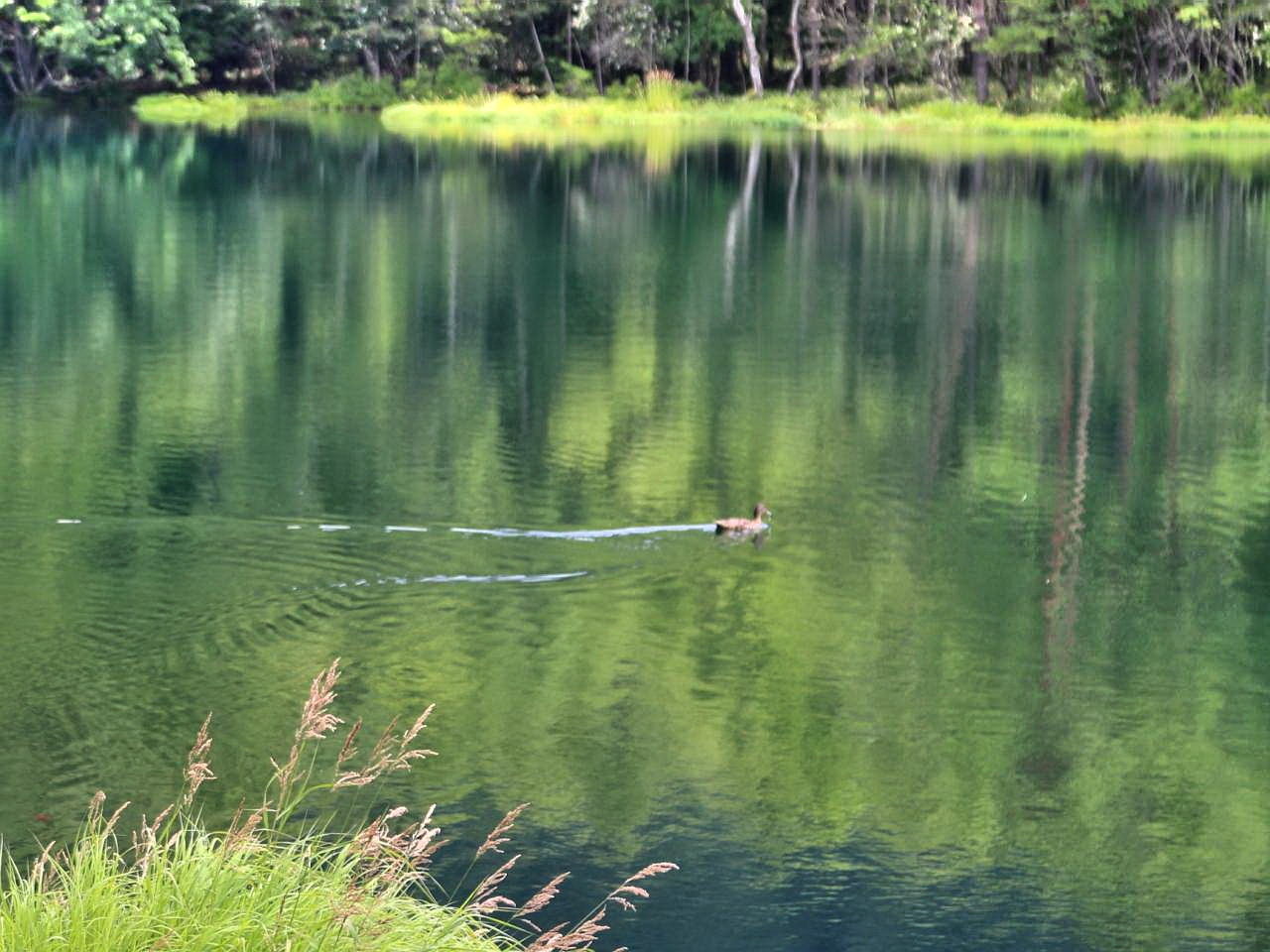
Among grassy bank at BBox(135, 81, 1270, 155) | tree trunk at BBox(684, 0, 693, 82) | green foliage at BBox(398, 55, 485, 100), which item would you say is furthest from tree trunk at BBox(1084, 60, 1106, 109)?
green foliage at BBox(398, 55, 485, 100)

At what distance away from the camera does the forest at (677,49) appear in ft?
191

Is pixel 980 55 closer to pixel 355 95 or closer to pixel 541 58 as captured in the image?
pixel 541 58

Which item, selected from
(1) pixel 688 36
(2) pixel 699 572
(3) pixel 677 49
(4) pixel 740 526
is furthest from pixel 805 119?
(2) pixel 699 572

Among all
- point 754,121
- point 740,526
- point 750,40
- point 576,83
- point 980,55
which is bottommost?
point 754,121

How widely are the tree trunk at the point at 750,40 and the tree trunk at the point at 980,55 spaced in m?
6.52

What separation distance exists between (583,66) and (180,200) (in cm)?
3856

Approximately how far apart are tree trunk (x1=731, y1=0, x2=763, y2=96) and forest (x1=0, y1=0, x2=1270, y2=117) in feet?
0.35

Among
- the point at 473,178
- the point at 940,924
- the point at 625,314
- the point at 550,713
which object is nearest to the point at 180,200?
the point at 473,178

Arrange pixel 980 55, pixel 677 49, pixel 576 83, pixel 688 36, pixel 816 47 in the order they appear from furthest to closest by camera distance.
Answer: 1. pixel 576 83
2. pixel 677 49
3. pixel 688 36
4. pixel 816 47
5. pixel 980 55

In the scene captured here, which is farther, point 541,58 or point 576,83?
point 541,58

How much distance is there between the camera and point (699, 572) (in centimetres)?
1131

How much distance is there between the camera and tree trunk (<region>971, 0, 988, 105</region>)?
60.8 m

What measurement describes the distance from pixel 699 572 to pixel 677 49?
187 ft

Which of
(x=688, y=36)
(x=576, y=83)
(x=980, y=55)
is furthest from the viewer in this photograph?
(x=576, y=83)
